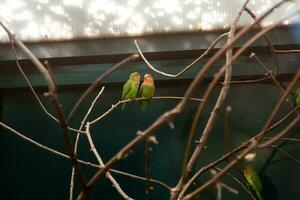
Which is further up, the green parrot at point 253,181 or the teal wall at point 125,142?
the teal wall at point 125,142

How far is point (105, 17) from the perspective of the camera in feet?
5.57

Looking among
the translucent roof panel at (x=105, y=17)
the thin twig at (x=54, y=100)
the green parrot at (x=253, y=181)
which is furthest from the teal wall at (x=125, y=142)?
the thin twig at (x=54, y=100)

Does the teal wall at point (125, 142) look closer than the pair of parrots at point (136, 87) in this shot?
No

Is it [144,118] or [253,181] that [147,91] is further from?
[253,181]

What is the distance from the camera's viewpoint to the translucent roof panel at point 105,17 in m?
1.68

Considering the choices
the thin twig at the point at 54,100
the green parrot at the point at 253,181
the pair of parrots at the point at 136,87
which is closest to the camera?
the thin twig at the point at 54,100

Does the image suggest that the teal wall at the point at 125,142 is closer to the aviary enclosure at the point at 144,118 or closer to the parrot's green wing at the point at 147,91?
the aviary enclosure at the point at 144,118

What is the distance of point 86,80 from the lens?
6.46 ft

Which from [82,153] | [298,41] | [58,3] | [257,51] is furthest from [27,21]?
[298,41]

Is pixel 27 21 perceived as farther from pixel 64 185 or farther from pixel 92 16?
pixel 64 185

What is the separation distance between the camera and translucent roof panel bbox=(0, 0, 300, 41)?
1.68 meters

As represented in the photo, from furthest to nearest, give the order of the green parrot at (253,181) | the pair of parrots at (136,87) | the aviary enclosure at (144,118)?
1. the aviary enclosure at (144,118)
2. the pair of parrots at (136,87)
3. the green parrot at (253,181)

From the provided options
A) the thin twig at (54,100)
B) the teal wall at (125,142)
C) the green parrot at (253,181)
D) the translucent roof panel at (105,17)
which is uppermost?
the translucent roof panel at (105,17)

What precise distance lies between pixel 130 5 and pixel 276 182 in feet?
3.61
